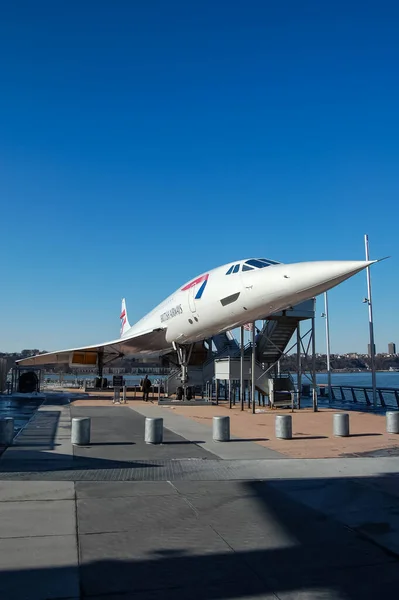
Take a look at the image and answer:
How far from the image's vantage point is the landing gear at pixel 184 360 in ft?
73.1

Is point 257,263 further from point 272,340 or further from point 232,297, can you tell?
point 272,340

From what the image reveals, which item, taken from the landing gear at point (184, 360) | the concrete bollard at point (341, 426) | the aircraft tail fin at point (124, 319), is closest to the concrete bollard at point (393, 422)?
the concrete bollard at point (341, 426)

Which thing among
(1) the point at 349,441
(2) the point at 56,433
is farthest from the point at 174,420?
(1) the point at 349,441

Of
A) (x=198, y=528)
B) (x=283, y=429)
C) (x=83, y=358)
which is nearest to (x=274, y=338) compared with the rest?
(x=283, y=429)

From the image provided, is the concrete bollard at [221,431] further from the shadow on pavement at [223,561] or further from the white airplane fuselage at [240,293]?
the shadow on pavement at [223,561]

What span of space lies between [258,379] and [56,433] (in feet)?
38.2

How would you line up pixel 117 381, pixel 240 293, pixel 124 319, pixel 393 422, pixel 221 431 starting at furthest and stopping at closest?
pixel 124 319
pixel 117 381
pixel 240 293
pixel 393 422
pixel 221 431

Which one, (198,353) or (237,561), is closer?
(237,561)

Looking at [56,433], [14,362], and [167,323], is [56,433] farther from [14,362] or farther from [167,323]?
[14,362]

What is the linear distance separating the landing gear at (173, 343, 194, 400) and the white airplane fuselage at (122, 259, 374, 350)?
484 mm

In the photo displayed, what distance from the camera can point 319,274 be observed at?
1378 cm

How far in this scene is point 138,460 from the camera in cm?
877

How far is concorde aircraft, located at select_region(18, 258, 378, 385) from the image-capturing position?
1407 cm

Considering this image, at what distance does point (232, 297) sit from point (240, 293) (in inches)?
21.1
